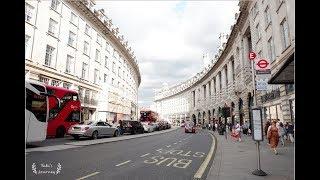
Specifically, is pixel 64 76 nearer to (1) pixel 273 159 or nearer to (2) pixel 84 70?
(2) pixel 84 70

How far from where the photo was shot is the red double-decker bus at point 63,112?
59.6ft

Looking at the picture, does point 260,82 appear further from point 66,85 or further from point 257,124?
point 66,85

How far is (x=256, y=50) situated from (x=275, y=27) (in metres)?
0.81

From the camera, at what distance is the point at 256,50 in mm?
7406

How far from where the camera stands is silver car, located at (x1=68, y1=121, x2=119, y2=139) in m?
18.0

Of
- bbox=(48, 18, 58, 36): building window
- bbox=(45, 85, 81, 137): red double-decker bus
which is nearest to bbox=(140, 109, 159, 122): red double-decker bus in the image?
bbox=(45, 85, 81, 137): red double-decker bus

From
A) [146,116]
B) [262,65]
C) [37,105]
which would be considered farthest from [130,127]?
[262,65]

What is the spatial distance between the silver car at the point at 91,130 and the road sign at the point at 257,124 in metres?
13.8

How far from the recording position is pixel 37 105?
35.6 ft

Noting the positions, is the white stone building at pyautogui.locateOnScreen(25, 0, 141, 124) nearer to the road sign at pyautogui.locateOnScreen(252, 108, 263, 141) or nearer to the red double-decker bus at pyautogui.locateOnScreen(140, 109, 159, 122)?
the road sign at pyautogui.locateOnScreen(252, 108, 263, 141)

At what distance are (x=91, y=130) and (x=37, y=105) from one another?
8.27 metres

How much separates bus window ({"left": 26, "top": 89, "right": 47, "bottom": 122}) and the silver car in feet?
22.6
